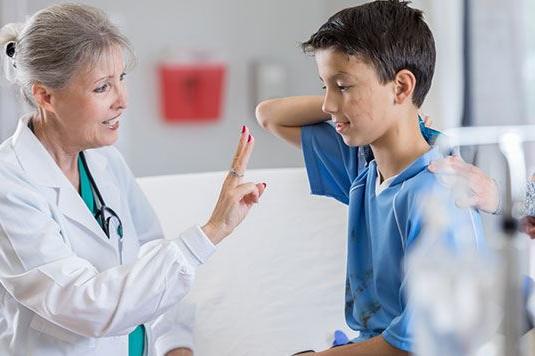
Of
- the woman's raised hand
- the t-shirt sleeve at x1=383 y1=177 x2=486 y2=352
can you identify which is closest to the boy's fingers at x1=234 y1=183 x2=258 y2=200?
the woman's raised hand

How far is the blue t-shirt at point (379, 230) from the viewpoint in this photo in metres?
1.42

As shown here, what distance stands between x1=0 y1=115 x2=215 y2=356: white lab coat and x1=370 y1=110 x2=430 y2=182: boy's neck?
34 cm

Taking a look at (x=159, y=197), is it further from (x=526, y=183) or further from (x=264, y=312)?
(x=526, y=183)

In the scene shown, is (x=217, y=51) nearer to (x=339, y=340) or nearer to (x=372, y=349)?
(x=339, y=340)

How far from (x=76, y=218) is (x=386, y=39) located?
68 centimetres

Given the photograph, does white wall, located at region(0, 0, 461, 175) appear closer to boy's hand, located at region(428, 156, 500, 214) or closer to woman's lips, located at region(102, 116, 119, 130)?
woman's lips, located at region(102, 116, 119, 130)

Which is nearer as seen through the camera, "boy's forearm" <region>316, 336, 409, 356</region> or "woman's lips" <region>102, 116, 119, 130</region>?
"boy's forearm" <region>316, 336, 409, 356</region>

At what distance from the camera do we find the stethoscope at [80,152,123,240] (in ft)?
5.94

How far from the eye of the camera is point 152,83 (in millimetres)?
3652

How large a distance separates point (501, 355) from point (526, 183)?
64cm

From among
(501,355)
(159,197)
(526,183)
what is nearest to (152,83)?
(159,197)

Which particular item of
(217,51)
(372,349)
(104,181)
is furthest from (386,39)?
(217,51)

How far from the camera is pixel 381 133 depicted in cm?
151

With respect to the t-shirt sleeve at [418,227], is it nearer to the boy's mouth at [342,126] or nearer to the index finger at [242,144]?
the boy's mouth at [342,126]
